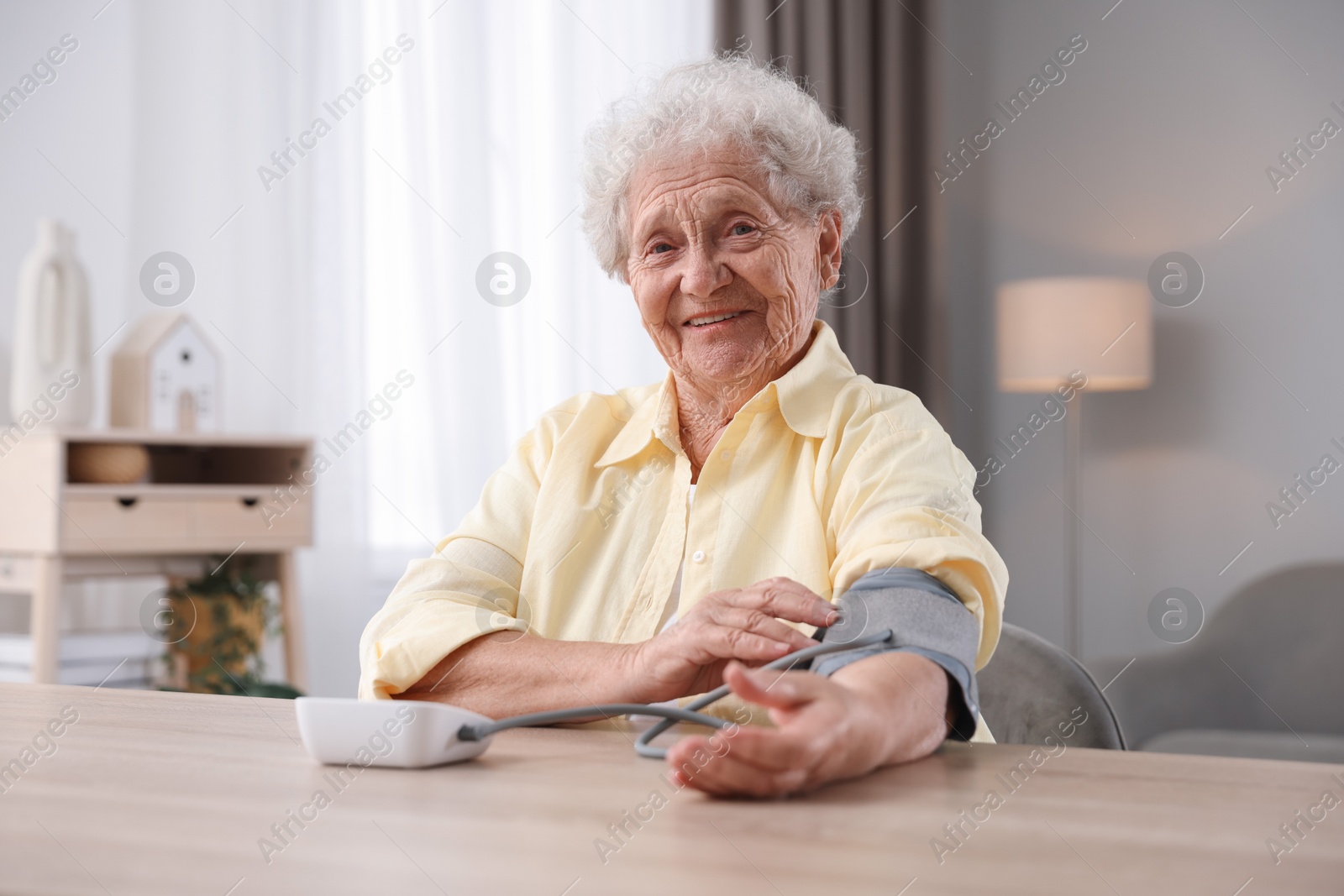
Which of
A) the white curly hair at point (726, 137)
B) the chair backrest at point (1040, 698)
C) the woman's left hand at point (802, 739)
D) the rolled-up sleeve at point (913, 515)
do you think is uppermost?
the white curly hair at point (726, 137)

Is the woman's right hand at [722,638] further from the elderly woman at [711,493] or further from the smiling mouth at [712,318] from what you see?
the smiling mouth at [712,318]

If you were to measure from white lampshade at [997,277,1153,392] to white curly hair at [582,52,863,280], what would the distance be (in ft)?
4.81

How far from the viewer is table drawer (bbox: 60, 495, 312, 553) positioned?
229cm

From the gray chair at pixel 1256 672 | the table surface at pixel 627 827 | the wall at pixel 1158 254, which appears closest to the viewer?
the table surface at pixel 627 827

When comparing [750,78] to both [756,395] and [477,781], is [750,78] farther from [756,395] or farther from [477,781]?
[477,781]

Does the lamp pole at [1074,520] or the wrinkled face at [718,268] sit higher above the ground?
the wrinkled face at [718,268]

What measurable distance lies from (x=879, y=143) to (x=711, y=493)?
6.94 feet

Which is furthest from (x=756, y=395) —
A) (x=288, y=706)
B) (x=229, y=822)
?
(x=229, y=822)

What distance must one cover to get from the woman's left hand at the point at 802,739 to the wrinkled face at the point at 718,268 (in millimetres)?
538

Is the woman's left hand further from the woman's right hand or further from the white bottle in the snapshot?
the white bottle

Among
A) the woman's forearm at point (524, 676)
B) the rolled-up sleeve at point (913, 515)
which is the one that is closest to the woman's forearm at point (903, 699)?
the rolled-up sleeve at point (913, 515)

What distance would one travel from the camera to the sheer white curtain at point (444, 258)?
3035mm

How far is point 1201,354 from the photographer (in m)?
2.84

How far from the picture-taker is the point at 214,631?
2598 mm
